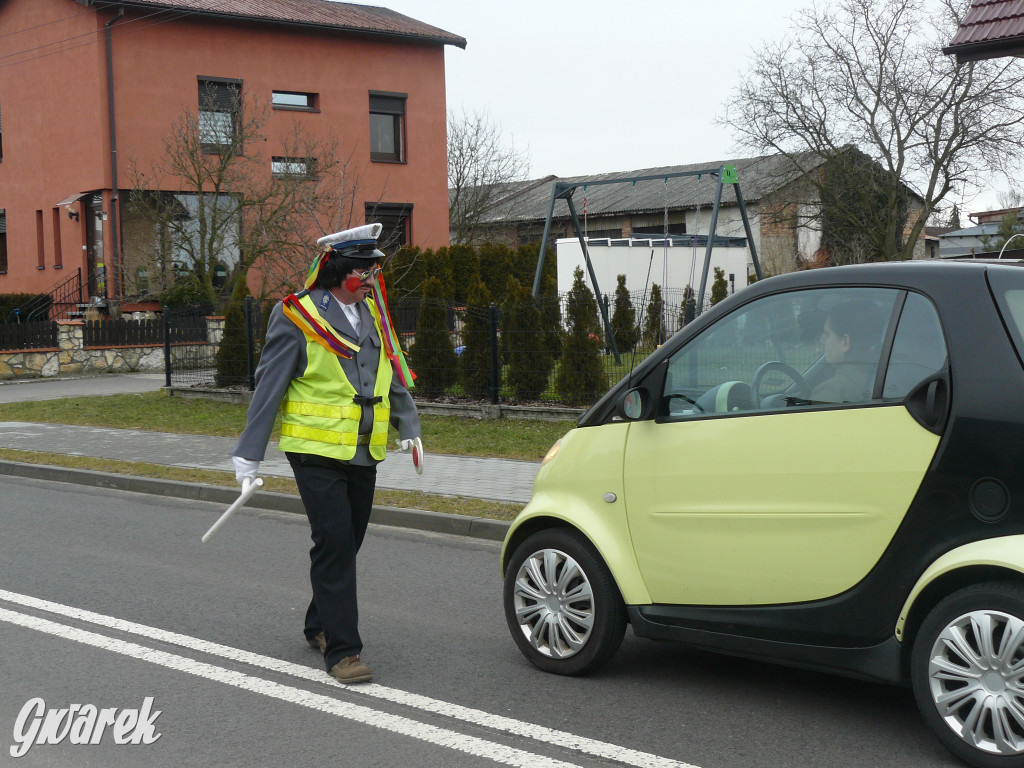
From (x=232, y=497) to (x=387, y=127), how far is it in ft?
87.2

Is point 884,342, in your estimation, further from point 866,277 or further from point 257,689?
point 257,689

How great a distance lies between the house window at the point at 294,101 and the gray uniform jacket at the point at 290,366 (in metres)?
29.4

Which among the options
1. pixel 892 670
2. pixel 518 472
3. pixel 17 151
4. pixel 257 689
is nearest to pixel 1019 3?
pixel 518 472

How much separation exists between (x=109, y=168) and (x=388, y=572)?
2552 cm

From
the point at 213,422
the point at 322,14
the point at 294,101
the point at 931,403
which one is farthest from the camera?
the point at 322,14

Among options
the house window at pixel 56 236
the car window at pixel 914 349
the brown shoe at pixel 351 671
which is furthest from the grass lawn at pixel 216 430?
the house window at pixel 56 236

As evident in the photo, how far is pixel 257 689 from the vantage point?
4.98 meters

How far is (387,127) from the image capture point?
117ft

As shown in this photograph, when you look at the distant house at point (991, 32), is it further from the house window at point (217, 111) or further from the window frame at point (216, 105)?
the house window at point (217, 111)

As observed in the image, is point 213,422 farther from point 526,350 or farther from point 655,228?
point 655,228

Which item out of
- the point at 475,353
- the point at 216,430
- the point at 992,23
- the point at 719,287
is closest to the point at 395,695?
the point at 992,23

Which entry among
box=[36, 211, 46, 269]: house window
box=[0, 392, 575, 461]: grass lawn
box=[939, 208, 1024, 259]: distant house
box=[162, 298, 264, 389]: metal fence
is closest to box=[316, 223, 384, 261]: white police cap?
box=[0, 392, 575, 461]: grass lawn

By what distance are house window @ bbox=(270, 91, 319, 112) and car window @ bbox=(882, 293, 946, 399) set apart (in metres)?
30.9

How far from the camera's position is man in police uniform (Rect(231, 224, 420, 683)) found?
5043mm
